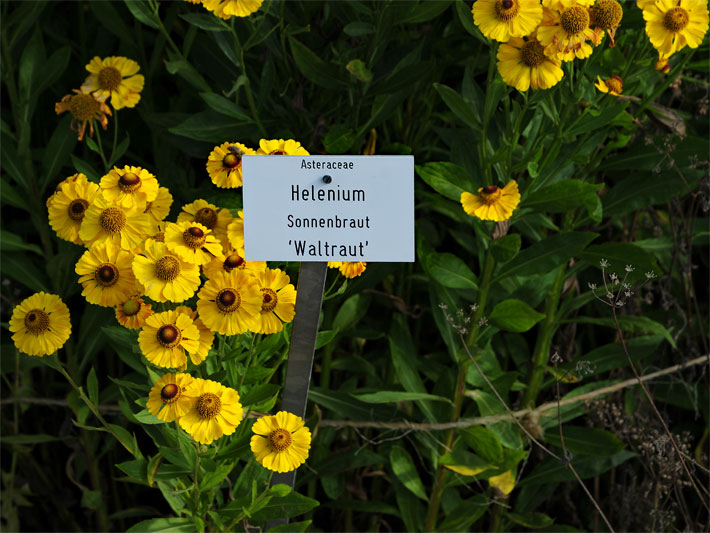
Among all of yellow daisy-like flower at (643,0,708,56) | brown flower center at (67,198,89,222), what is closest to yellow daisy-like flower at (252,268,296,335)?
brown flower center at (67,198,89,222)

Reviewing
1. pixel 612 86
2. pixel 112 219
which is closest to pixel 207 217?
pixel 112 219

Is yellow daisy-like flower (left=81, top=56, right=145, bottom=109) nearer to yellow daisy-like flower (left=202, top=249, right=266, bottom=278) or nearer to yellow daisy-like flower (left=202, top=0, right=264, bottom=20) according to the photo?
yellow daisy-like flower (left=202, top=0, right=264, bottom=20)

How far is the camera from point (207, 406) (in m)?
0.81

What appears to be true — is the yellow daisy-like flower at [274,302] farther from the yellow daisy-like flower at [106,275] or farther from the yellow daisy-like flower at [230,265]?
the yellow daisy-like flower at [106,275]

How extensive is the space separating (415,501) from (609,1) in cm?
86

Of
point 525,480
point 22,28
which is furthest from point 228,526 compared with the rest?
point 22,28

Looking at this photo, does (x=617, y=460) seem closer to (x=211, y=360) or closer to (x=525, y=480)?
(x=525, y=480)

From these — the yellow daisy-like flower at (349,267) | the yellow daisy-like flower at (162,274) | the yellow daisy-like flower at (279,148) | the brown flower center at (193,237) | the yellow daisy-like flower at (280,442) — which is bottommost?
the yellow daisy-like flower at (280,442)

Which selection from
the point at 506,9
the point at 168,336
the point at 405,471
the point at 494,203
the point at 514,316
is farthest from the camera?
the point at 405,471

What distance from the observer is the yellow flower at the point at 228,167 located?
0.91 metres

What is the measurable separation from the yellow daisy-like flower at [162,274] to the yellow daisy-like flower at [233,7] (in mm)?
347

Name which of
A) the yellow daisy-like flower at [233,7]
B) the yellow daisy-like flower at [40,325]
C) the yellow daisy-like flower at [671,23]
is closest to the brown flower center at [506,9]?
the yellow daisy-like flower at [671,23]

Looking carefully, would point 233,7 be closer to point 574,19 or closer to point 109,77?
point 109,77

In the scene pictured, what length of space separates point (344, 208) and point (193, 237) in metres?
0.19
